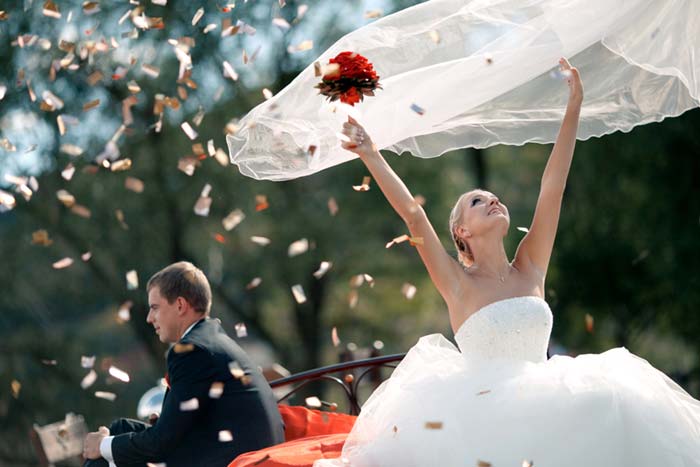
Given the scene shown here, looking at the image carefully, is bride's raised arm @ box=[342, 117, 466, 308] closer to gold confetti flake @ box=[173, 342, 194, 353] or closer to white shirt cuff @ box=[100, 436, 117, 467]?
gold confetti flake @ box=[173, 342, 194, 353]

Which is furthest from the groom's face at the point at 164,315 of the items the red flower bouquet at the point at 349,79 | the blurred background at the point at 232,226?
the blurred background at the point at 232,226

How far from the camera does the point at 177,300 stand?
450cm

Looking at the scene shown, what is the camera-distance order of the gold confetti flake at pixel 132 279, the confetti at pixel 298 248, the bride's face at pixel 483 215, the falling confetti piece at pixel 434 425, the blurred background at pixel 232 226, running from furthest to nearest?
the confetti at pixel 298 248 < the blurred background at pixel 232 226 < the gold confetti flake at pixel 132 279 < the bride's face at pixel 483 215 < the falling confetti piece at pixel 434 425

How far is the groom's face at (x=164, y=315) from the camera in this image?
14.8 feet

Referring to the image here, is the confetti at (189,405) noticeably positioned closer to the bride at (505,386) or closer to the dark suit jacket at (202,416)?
the dark suit jacket at (202,416)

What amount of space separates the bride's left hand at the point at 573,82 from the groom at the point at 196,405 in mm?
1842

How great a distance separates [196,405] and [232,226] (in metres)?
9.62

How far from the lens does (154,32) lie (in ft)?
42.1

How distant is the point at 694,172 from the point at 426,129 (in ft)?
31.2

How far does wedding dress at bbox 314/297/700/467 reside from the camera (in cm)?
354

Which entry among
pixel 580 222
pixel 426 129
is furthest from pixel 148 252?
pixel 426 129

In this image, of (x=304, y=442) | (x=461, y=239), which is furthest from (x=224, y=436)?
(x=461, y=239)

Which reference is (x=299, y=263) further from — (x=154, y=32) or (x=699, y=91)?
(x=699, y=91)

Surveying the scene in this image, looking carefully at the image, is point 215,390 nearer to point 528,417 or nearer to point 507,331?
point 507,331
